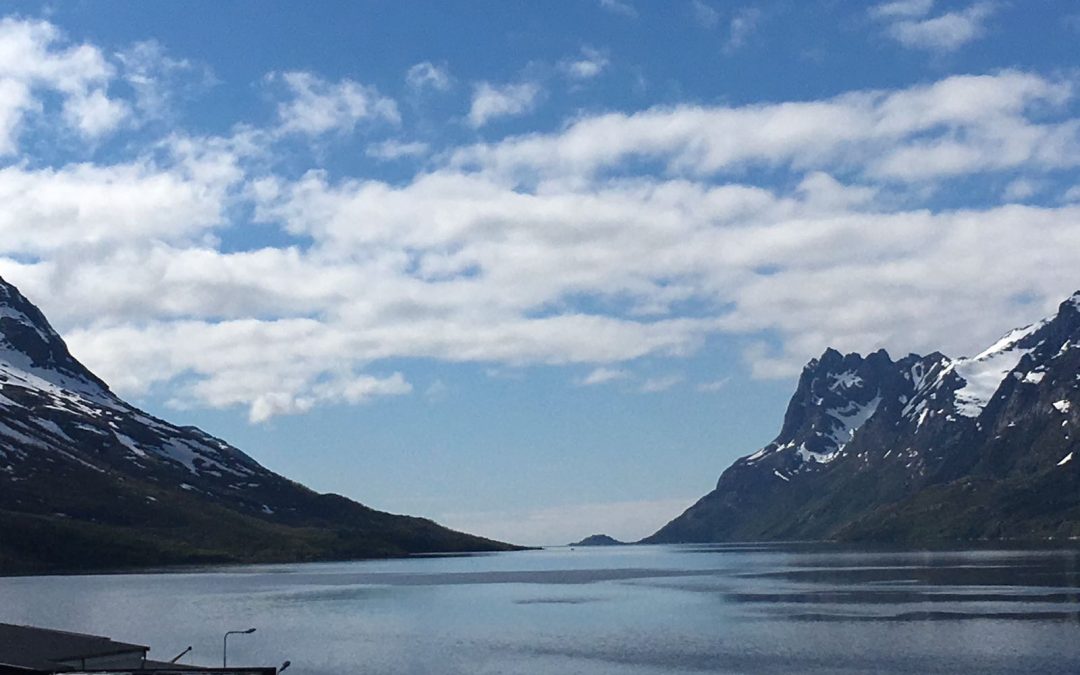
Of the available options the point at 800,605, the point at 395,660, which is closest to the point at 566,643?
the point at 395,660

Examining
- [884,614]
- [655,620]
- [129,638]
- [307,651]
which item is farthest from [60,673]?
[884,614]

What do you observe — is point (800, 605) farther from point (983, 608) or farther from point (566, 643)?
point (566, 643)

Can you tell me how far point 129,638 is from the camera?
423 feet

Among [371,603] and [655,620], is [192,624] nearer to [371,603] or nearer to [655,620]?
[371,603]

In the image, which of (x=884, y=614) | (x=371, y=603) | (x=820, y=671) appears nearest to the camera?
(x=820, y=671)

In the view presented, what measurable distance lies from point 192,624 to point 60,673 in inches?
3435

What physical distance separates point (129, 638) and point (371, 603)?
65503mm

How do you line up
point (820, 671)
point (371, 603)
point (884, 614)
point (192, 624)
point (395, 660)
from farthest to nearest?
point (371, 603) < point (884, 614) < point (192, 624) < point (395, 660) < point (820, 671)

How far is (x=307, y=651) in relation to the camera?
401ft

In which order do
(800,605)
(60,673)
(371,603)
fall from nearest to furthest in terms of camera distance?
(60,673) → (800,605) → (371,603)

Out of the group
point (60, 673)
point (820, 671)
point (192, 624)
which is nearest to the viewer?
point (60, 673)

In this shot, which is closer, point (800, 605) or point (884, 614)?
point (884, 614)

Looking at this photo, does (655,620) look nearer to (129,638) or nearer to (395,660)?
(395,660)

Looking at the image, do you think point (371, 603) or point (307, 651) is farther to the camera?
point (371, 603)
